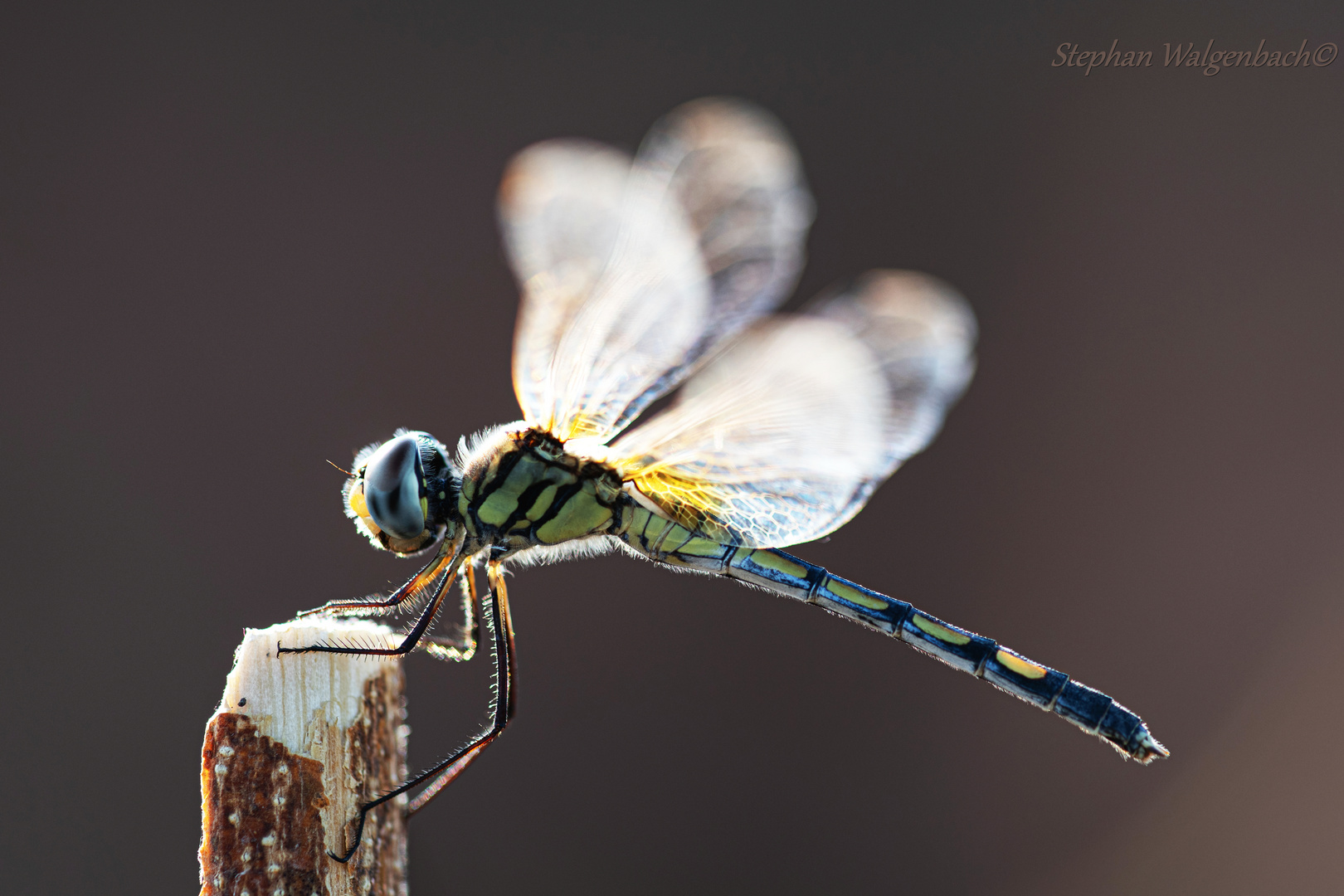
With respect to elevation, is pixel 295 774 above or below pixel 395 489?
below

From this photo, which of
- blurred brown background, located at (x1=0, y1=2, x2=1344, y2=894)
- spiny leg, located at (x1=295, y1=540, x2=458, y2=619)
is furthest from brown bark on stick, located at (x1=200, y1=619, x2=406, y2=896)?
blurred brown background, located at (x1=0, y1=2, x2=1344, y2=894)

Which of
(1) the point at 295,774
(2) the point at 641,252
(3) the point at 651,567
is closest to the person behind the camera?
(1) the point at 295,774

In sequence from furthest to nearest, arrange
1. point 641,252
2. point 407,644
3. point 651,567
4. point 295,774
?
point 651,567
point 641,252
point 407,644
point 295,774


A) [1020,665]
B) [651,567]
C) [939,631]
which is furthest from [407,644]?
[651,567]

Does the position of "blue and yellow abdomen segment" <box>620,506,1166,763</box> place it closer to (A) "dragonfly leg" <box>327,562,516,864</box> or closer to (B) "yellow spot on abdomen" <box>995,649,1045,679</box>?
(B) "yellow spot on abdomen" <box>995,649,1045,679</box>

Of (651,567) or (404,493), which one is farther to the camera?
(651,567)

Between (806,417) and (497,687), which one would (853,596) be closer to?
(806,417)
